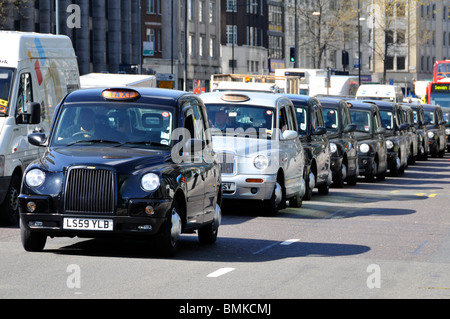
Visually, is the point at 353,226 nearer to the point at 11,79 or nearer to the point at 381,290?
the point at 11,79

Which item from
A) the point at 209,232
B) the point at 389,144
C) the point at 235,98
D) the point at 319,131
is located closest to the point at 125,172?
the point at 209,232

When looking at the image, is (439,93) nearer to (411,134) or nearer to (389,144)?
(411,134)

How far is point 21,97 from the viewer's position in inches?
680

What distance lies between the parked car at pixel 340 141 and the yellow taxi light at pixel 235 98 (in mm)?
6572

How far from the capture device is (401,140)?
34.4 meters

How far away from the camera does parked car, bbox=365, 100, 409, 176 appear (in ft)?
108

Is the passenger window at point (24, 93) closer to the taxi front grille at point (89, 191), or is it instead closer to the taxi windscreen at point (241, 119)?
the taxi windscreen at point (241, 119)

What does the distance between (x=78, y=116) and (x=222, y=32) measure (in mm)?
99376

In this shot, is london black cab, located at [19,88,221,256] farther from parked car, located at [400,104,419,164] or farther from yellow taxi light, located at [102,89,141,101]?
parked car, located at [400,104,419,164]

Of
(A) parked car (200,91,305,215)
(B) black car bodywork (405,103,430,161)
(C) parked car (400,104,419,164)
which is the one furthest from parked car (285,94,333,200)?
(B) black car bodywork (405,103,430,161)

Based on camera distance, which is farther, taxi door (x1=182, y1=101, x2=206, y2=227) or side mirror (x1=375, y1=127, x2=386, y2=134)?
side mirror (x1=375, y1=127, x2=386, y2=134)

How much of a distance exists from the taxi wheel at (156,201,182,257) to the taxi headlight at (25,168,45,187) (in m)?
1.32
